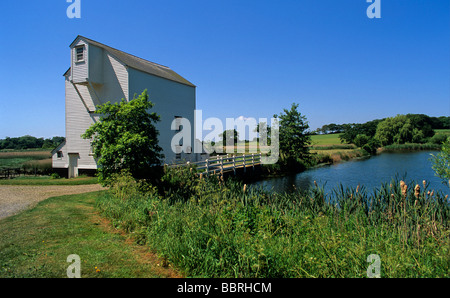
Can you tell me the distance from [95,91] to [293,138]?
67.1 feet

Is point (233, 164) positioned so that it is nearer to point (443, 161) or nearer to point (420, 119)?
point (443, 161)

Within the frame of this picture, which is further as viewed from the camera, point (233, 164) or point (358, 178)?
point (233, 164)

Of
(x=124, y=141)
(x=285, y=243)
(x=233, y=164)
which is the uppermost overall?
(x=124, y=141)

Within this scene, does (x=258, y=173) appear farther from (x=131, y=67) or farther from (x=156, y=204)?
(x=156, y=204)

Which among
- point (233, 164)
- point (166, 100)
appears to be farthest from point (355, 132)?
point (166, 100)

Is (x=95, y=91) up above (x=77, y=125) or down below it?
above

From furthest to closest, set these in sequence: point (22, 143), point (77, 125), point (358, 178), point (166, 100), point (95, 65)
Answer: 1. point (22, 143)
2. point (166, 100)
3. point (358, 178)
4. point (77, 125)
5. point (95, 65)

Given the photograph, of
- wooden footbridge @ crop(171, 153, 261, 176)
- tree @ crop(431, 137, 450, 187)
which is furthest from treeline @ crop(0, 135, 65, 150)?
tree @ crop(431, 137, 450, 187)

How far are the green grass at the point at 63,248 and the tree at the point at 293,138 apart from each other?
2357 cm

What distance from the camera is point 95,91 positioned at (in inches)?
687

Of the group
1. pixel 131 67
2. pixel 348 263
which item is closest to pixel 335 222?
pixel 348 263

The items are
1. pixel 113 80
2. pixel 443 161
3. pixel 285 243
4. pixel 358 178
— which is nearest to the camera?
pixel 285 243

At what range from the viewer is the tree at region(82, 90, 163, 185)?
33.5 ft

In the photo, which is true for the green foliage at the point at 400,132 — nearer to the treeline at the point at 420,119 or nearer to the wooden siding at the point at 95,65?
the treeline at the point at 420,119
